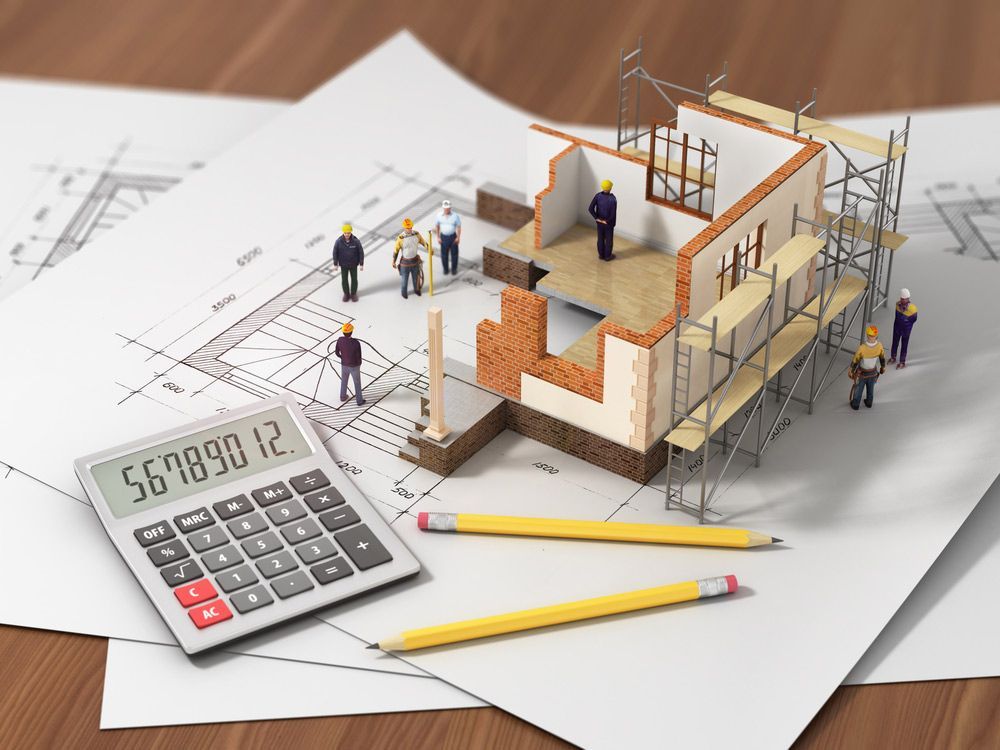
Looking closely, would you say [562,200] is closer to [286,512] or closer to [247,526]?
[286,512]

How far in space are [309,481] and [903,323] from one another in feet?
27.1

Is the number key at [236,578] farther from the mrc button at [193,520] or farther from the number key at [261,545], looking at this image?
the mrc button at [193,520]

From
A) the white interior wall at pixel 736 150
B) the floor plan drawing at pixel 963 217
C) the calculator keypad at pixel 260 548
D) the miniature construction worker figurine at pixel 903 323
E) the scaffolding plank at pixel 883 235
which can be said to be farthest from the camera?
the floor plan drawing at pixel 963 217

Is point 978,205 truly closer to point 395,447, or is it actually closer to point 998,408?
point 998,408

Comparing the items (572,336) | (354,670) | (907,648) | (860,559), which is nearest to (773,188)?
(572,336)

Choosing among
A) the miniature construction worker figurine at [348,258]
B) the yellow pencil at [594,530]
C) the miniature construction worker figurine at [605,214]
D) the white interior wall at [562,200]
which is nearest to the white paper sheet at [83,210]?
the yellow pencil at [594,530]

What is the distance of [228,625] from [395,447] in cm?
383

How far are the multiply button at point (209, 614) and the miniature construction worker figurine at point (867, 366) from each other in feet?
28.3

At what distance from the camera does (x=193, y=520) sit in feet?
61.5

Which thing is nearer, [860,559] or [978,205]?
[860,559]

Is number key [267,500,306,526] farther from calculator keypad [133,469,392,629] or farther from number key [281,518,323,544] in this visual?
number key [281,518,323,544]

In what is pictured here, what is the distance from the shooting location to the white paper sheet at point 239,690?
55.3 ft

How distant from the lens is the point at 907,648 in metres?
17.7

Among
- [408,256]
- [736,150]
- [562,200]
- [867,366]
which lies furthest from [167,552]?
[736,150]
